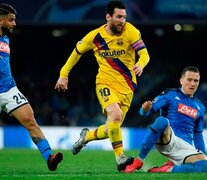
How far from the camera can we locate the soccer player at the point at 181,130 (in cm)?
924

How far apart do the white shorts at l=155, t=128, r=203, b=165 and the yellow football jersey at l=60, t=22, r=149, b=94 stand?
1367mm

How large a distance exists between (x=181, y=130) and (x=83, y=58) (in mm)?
17608

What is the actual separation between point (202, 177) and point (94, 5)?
1224cm

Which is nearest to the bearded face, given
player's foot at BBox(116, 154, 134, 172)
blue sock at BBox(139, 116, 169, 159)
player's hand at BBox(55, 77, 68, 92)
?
player's hand at BBox(55, 77, 68, 92)

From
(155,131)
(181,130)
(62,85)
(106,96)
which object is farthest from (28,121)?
(181,130)

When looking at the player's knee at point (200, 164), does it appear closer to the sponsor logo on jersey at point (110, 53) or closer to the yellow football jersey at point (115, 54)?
the yellow football jersey at point (115, 54)

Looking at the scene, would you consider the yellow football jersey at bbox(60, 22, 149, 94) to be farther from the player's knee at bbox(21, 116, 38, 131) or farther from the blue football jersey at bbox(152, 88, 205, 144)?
the player's knee at bbox(21, 116, 38, 131)

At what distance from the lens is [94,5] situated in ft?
66.7

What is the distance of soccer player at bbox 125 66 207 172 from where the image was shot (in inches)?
364

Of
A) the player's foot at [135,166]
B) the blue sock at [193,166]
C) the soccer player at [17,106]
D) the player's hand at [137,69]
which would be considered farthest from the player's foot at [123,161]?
→ the player's hand at [137,69]

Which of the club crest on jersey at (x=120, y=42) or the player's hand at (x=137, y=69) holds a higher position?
the club crest on jersey at (x=120, y=42)

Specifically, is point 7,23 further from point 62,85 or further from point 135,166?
point 135,166

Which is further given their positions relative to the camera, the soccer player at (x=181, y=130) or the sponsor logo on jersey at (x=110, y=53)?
the sponsor logo on jersey at (x=110, y=53)

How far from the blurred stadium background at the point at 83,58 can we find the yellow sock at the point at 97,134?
943cm
